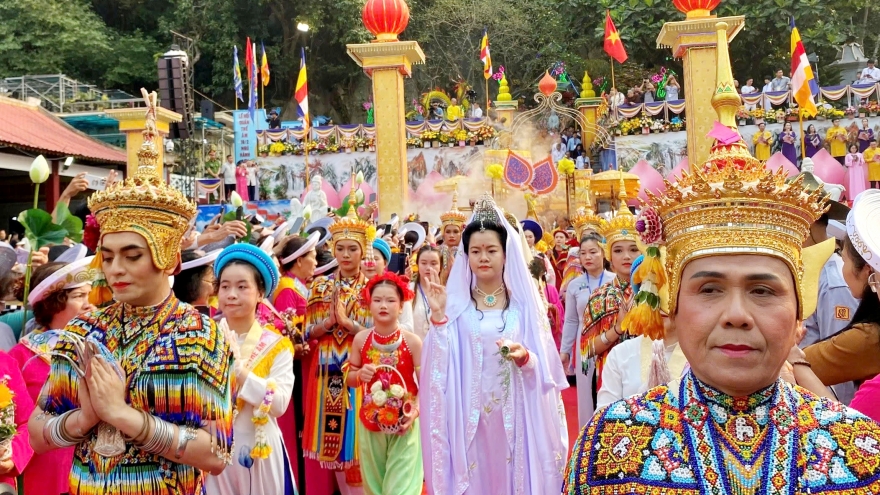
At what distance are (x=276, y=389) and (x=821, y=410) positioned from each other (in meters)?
3.15

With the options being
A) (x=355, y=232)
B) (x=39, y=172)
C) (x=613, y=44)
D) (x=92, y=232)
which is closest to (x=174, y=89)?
(x=613, y=44)

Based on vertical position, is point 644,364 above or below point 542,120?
below

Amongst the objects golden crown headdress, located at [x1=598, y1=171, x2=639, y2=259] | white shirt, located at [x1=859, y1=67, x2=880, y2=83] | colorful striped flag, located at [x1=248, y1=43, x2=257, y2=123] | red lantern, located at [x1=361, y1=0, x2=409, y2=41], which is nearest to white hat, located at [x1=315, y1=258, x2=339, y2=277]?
golden crown headdress, located at [x1=598, y1=171, x2=639, y2=259]

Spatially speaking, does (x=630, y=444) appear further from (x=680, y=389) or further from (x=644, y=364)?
(x=644, y=364)

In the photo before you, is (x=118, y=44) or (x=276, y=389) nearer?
(x=276, y=389)

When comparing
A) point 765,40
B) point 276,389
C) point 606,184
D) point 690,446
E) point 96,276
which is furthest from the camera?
point 765,40

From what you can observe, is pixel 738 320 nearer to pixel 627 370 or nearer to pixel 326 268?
pixel 627 370

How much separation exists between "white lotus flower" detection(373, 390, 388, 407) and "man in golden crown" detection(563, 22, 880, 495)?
3.57 m

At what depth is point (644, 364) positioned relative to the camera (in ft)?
12.1

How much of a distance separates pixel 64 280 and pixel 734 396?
3.40 m

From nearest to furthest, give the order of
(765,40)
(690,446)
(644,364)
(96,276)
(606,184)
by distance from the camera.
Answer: (690,446) < (96,276) < (644,364) < (606,184) < (765,40)

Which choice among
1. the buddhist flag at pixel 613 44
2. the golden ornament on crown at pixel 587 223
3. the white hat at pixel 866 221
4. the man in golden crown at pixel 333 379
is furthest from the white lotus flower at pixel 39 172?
the buddhist flag at pixel 613 44

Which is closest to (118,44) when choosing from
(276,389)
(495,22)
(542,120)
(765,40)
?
(495,22)

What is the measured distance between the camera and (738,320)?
1.76m
